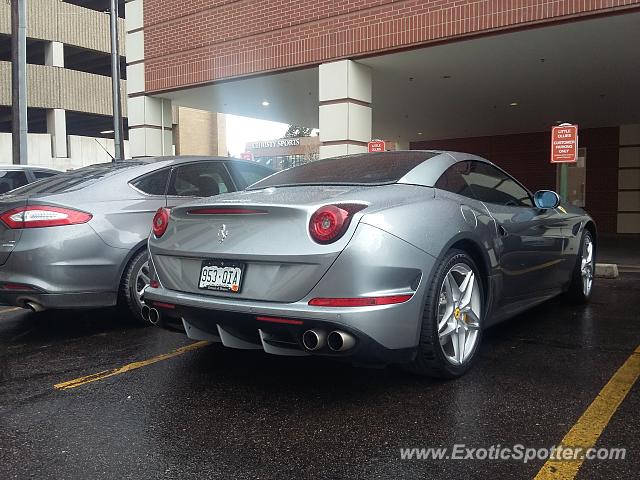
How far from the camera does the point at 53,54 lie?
26359mm

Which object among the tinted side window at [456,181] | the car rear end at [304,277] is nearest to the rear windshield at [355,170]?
the tinted side window at [456,181]

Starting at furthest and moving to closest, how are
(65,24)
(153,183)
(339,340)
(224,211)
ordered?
(65,24)
(153,183)
(224,211)
(339,340)

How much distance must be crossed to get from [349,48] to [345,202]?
7.14 metres

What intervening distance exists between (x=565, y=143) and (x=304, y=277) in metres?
7.85

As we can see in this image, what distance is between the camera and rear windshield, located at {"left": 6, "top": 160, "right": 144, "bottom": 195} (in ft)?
15.9

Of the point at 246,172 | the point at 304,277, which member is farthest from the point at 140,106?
the point at 304,277

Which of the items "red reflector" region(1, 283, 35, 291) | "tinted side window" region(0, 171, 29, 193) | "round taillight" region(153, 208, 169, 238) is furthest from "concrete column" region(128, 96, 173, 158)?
"round taillight" region(153, 208, 169, 238)

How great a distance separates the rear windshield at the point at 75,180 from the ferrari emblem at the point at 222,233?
209 cm

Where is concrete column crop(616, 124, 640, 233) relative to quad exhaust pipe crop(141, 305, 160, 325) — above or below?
above

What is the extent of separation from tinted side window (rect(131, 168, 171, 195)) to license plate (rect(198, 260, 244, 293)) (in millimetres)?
2138

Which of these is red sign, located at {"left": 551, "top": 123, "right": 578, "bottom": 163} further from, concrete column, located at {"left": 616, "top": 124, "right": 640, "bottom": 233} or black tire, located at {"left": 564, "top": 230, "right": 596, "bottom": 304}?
concrete column, located at {"left": 616, "top": 124, "right": 640, "bottom": 233}

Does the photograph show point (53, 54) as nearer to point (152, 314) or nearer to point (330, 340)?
point (152, 314)

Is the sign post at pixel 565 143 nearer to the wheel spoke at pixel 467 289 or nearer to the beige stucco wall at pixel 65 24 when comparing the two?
the wheel spoke at pixel 467 289

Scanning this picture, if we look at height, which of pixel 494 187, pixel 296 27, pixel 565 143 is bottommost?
pixel 494 187
